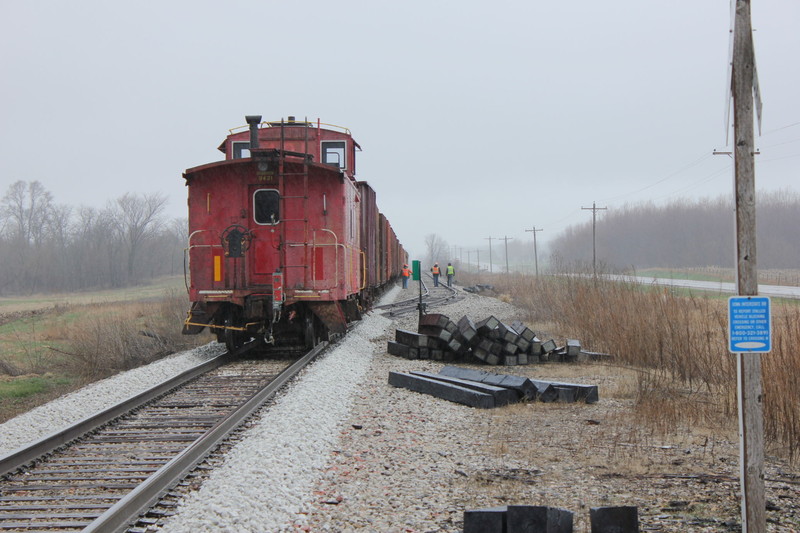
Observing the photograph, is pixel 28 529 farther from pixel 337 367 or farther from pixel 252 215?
pixel 252 215

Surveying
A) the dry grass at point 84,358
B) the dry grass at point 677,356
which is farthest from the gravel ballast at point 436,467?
the dry grass at point 84,358

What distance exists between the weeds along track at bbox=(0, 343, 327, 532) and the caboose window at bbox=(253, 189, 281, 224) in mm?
3427

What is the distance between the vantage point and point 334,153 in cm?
1411

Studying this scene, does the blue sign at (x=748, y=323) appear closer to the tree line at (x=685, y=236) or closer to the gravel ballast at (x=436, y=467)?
the gravel ballast at (x=436, y=467)

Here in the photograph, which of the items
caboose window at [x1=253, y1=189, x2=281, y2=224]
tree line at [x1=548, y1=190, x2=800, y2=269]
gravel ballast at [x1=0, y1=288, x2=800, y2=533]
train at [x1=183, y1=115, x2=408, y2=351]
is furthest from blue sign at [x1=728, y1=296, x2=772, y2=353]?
tree line at [x1=548, y1=190, x2=800, y2=269]

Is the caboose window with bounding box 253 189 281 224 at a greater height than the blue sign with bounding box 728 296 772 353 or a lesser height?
greater

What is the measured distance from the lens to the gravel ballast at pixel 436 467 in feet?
14.5

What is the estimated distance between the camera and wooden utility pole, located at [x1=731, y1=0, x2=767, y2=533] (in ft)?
12.6

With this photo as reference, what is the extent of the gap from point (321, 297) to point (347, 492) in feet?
20.8

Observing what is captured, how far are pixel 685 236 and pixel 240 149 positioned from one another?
3061 inches

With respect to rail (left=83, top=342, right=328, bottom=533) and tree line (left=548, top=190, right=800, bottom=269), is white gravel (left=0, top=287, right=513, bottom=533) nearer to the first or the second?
rail (left=83, top=342, right=328, bottom=533)

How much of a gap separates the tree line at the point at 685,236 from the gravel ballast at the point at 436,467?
56.1 metres

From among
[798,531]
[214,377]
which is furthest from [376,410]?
[798,531]

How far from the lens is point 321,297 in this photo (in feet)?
36.5
